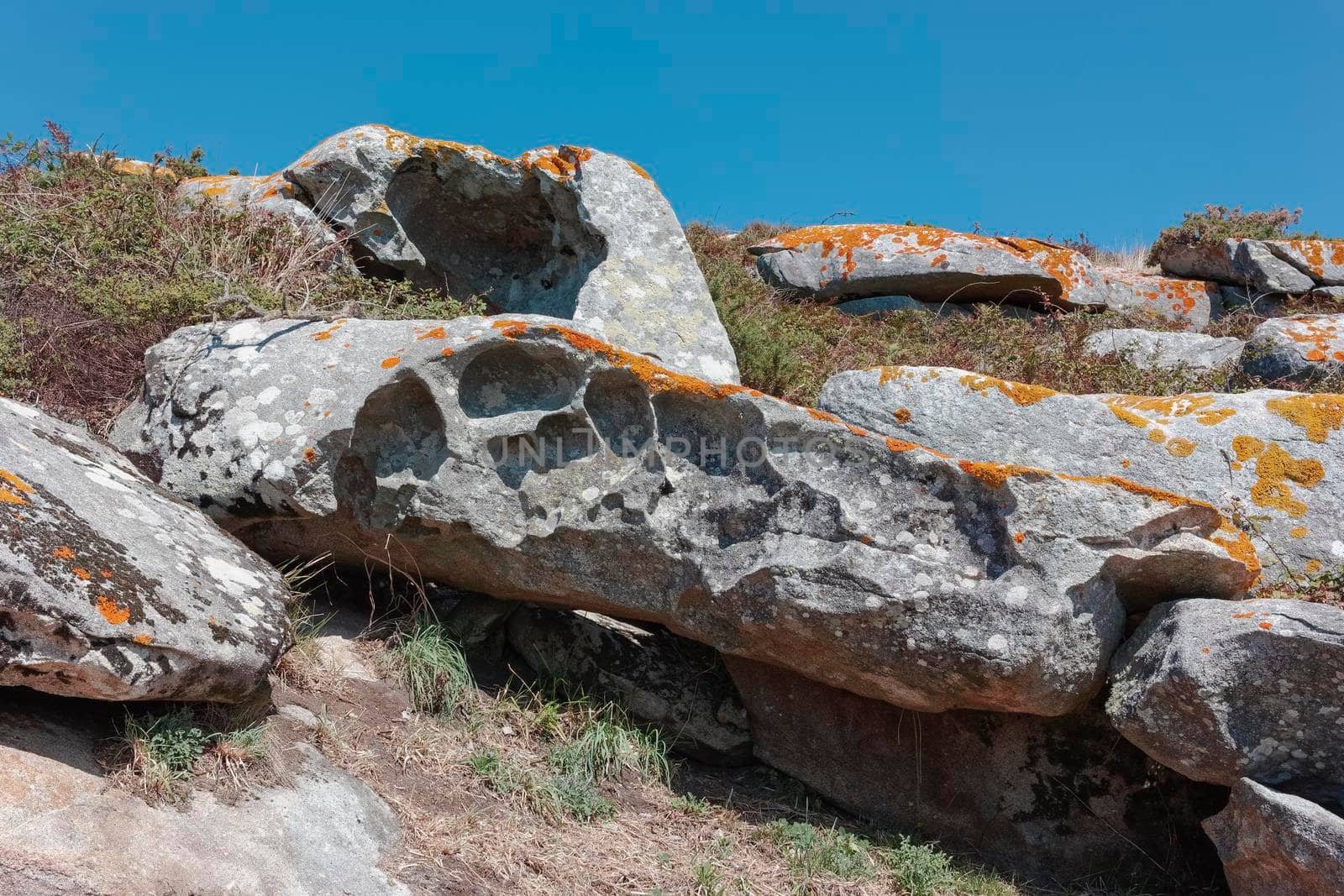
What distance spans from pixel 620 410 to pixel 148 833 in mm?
2767

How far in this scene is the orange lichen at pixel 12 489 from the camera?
351 cm

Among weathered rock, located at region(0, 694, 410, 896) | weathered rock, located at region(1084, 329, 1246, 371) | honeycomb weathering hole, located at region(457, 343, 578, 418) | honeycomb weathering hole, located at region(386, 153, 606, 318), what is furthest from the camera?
weathered rock, located at region(1084, 329, 1246, 371)

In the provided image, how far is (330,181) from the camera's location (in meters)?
8.27

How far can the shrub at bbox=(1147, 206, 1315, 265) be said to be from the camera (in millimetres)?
14055

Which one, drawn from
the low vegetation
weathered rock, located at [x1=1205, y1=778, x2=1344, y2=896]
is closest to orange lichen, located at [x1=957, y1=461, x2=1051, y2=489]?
weathered rock, located at [x1=1205, y1=778, x2=1344, y2=896]

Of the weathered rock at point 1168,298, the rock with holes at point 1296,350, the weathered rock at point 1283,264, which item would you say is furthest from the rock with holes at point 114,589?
the weathered rock at point 1283,264

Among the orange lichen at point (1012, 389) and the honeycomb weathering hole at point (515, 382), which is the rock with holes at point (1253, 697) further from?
the honeycomb weathering hole at point (515, 382)

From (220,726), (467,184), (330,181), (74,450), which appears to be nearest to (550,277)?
(467,184)

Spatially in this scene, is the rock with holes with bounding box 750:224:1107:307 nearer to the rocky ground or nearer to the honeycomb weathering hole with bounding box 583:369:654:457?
the rocky ground

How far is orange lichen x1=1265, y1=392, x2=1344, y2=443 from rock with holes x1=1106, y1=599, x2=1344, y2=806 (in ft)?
6.33

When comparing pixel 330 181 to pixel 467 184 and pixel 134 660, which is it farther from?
pixel 134 660

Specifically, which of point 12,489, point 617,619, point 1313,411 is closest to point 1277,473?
point 1313,411

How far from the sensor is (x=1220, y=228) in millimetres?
14273

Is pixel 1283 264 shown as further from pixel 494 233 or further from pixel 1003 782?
pixel 1003 782
